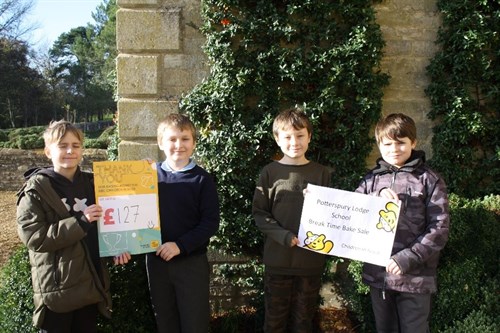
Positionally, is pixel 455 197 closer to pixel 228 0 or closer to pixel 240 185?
pixel 240 185

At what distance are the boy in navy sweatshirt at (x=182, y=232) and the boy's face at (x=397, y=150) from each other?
45.8 inches

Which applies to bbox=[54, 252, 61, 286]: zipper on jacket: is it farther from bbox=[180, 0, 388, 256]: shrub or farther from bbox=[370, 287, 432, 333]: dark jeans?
bbox=[370, 287, 432, 333]: dark jeans

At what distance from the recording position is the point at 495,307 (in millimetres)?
2939

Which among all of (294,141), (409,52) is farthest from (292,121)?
(409,52)

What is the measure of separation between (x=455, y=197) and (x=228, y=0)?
270cm

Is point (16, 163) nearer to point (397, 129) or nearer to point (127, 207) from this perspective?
point (127, 207)

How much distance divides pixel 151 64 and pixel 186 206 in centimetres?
181

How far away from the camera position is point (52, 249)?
2.41 m

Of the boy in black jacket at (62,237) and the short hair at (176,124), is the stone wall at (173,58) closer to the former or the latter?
the short hair at (176,124)

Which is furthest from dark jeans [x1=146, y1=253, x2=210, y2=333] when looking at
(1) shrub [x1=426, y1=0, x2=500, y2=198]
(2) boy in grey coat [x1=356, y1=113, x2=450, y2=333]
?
(1) shrub [x1=426, y1=0, x2=500, y2=198]

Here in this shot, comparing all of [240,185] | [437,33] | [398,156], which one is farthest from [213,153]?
[437,33]

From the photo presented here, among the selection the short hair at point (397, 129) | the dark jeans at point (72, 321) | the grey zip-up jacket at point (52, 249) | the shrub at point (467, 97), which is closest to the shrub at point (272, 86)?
the shrub at point (467, 97)

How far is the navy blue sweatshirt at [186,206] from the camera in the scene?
2.74m

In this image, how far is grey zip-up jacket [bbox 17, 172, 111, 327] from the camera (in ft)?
7.84
